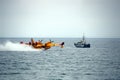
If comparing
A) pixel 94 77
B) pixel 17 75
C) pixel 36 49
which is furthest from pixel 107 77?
pixel 36 49

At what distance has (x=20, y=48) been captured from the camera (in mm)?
151750

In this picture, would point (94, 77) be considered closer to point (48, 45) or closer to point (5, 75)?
point (5, 75)

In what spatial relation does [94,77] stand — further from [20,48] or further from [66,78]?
[20,48]

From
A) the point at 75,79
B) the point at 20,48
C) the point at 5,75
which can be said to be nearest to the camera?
the point at 75,79

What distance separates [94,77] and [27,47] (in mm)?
88045

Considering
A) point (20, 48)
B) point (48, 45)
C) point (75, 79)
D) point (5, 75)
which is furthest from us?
point (20, 48)

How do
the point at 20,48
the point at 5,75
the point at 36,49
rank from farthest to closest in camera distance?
1. the point at 20,48
2. the point at 36,49
3. the point at 5,75

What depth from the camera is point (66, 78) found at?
57250mm

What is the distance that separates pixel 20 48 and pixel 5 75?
9187 centimetres

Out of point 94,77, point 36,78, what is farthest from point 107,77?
point 36,78

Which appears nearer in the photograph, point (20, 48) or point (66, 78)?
point (66, 78)

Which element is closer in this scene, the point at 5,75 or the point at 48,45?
the point at 5,75

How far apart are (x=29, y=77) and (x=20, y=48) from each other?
95.3 m

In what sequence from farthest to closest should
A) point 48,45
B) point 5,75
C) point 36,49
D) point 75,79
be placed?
point 36,49 → point 48,45 → point 5,75 → point 75,79
